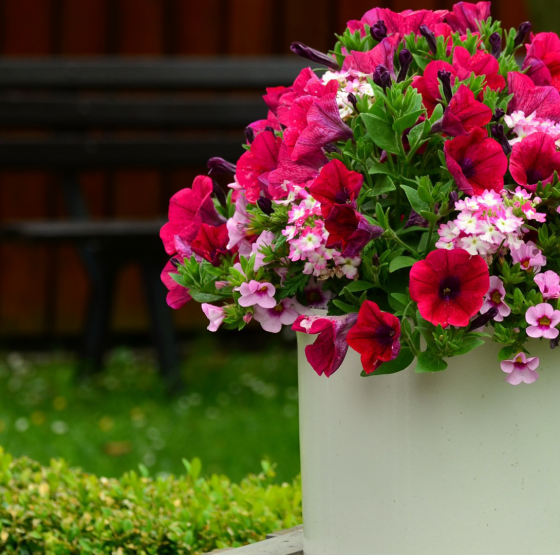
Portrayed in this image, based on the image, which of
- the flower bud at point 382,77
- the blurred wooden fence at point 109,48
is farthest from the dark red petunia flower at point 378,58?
the blurred wooden fence at point 109,48

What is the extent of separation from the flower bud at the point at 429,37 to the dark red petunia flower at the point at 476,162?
0.20 metres

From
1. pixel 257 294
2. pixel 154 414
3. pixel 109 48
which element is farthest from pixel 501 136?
pixel 109 48

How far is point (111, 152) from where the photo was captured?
450 cm

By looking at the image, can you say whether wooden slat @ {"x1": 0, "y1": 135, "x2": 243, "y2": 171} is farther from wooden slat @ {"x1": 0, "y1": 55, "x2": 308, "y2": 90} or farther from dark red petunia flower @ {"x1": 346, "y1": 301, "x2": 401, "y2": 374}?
dark red petunia flower @ {"x1": 346, "y1": 301, "x2": 401, "y2": 374}

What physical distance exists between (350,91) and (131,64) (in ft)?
11.8

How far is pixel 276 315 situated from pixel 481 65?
1.49ft

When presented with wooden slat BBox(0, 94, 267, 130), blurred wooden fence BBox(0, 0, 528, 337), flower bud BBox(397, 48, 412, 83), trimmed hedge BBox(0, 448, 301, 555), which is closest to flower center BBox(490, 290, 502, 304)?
flower bud BBox(397, 48, 412, 83)

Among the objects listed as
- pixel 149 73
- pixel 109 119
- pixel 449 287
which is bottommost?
pixel 449 287

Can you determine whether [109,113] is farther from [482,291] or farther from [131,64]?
[482,291]

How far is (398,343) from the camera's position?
113cm

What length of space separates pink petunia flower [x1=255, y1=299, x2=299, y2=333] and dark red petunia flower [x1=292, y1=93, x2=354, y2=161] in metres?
0.21

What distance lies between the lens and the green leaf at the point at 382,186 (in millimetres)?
1177

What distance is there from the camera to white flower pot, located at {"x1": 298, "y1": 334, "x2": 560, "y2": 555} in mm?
1219

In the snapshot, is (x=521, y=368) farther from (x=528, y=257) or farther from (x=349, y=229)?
(x=349, y=229)
